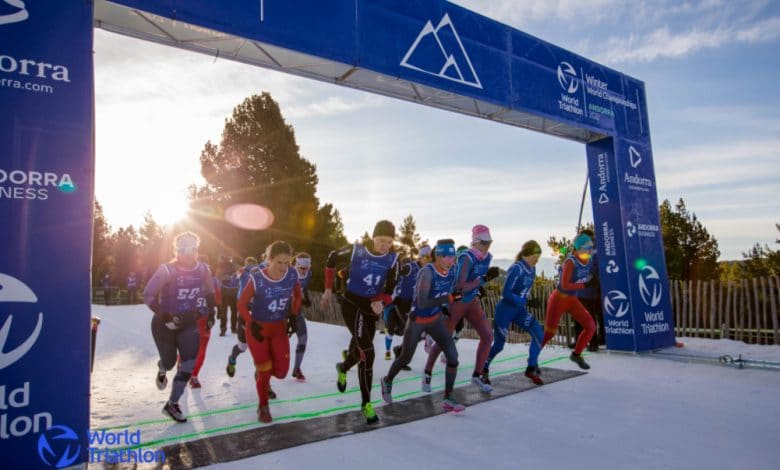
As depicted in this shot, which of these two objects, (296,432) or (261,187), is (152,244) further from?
(296,432)

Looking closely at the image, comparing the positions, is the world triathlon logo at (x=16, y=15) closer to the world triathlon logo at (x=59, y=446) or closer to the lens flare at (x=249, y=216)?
the world triathlon logo at (x=59, y=446)

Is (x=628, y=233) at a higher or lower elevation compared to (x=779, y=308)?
higher

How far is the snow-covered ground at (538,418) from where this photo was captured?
398 centimetres

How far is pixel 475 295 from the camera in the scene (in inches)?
263

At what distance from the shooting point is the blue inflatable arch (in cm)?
390

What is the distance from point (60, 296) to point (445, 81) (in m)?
5.88

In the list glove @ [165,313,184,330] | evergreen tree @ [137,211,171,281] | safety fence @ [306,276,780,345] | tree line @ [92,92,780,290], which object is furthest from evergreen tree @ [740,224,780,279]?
evergreen tree @ [137,211,171,281]

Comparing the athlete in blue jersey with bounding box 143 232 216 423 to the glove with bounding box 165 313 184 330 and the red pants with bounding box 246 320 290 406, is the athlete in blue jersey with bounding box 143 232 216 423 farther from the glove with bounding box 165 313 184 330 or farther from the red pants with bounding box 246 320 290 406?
the red pants with bounding box 246 320 290 406

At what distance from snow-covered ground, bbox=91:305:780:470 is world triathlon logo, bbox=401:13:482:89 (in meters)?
4.89

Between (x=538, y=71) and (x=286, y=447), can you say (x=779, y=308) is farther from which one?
(x=286, y=447)

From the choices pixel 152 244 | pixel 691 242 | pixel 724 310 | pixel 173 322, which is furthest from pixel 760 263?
pixel 152 244

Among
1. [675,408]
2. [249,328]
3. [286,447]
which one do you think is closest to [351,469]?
[286,447]

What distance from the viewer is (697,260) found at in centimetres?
3191

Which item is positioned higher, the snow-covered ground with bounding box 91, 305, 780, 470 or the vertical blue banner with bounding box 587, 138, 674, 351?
the vertical blue banner with bounding box 587, 138, 674, 351
